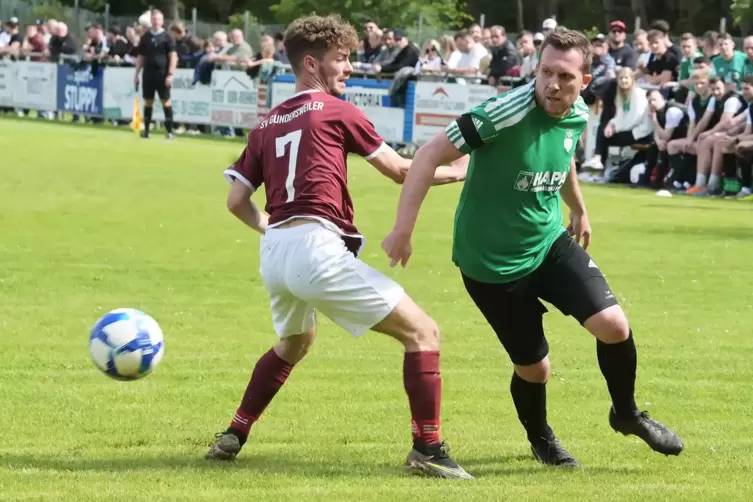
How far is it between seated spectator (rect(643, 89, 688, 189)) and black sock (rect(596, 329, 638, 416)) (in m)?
15.6

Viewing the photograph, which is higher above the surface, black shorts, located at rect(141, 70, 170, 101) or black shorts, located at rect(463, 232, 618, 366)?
black shorts, located at rect(463, 232, 618, 366)

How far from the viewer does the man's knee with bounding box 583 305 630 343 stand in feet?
19.2

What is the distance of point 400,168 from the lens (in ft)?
19.5

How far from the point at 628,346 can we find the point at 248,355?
339 cm

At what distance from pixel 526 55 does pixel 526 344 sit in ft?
63.7

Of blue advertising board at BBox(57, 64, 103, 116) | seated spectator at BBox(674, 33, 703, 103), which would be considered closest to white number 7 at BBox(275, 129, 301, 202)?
seated spectator at BBox(674, 33, 703, 103)

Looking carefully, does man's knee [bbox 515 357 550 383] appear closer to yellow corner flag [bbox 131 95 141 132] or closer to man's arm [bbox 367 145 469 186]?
man's arm [bbox 367 145 469 186]

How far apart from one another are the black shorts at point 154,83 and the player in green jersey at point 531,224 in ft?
76.3

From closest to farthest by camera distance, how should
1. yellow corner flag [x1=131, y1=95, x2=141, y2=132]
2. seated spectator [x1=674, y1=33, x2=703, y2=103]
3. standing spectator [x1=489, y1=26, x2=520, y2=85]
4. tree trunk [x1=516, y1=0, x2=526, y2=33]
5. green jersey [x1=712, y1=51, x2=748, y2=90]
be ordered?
1. green jersey [x1=712, y1=51, x2=748, y2=90]
2. seated spectator [x1=674, y1=33, x2=703, y2=103]
3. standing spectator [x1=489, y1=26, x2=520, y2=85]
4. yellow corner flag [x1=131, y1=95, x2=141, y2=132]
5. tree trunk [x1=516, y1=0, x2=526, y2=33]

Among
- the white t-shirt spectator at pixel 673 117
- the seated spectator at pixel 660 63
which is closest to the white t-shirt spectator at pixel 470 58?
the seated spectator at pixel 660 63

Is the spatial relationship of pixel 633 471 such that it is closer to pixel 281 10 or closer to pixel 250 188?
pixel 250 188

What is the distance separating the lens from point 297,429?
22.6ft

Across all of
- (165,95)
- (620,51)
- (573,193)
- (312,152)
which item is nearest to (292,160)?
(312,152)

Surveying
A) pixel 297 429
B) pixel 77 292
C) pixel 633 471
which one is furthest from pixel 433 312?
pixel 633 471
